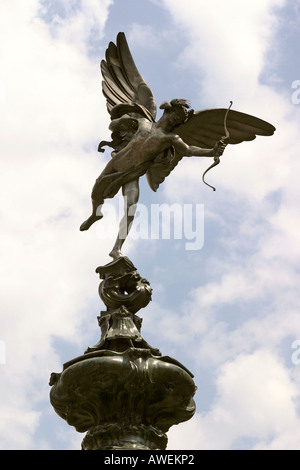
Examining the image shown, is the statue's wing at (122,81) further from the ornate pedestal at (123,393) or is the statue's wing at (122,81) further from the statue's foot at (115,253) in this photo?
the ornate pedestal at (123,393)

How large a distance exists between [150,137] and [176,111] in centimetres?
52

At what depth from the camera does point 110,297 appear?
13.7 m

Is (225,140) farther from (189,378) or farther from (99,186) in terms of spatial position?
(189,378)

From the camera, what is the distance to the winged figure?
49.0 ft

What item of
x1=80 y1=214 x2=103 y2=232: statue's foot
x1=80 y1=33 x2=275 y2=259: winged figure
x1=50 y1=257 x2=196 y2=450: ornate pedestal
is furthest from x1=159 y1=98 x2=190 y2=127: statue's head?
x1=50 y1=257 x2=196 y2=450: ornate pedestal

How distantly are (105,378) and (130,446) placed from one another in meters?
0.84

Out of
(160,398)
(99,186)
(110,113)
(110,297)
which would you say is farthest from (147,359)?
(110,113)

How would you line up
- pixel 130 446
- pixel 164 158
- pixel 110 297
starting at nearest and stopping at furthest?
pixel 130 446 → pixel 110 297 → pixel 164 158

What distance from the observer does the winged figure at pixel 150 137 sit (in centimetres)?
1492

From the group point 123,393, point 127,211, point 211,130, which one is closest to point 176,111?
point 211,130

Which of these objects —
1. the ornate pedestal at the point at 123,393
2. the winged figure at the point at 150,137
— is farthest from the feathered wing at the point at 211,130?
the ornate pedestal at the point at 123,393

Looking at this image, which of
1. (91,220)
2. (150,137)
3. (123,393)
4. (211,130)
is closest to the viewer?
(123,393)

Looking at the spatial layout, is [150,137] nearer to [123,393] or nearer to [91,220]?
[91,220]

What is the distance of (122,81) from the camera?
1656 centimetres
